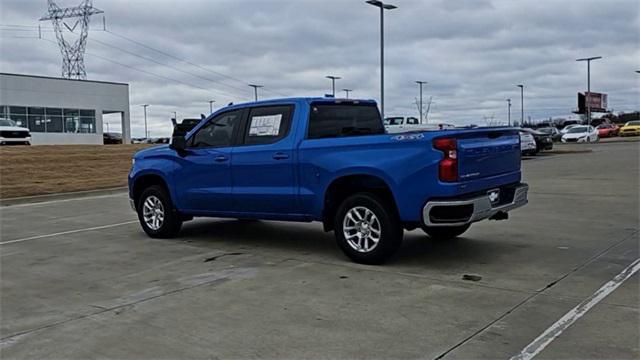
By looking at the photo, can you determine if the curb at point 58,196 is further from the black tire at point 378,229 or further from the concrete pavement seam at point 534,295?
the concrete pavement seam at point 534,295

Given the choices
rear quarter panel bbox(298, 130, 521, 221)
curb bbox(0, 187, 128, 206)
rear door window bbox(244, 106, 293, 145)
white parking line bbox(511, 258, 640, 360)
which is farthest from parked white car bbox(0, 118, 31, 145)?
white parking line bbox(511, 258, 640, 360)

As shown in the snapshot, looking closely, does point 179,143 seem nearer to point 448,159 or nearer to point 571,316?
point 448,159

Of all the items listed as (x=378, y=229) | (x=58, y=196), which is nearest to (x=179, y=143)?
(x=378, y=229)

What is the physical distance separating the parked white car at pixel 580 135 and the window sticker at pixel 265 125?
44.9m

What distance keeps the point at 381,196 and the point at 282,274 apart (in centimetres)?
142

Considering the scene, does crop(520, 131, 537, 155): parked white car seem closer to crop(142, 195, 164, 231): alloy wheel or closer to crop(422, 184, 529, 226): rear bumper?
crop(142, 195, 164, 231): alloy wheel

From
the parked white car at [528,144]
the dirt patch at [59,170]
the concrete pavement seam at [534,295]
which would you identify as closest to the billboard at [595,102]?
the parked white car at [528,144]

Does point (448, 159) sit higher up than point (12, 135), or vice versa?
point (12, 135)

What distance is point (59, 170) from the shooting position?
21.0 metres

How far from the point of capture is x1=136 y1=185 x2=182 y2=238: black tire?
29.8 ft

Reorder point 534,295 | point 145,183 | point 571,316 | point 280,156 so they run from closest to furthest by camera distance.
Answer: point 571,316 → point 534,295 → point 280,156 → point 145,183

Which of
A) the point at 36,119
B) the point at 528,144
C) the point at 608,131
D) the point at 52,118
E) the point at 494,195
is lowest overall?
the point at 494,195

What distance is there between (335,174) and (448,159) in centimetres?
137

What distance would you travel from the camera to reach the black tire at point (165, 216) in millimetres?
9070
